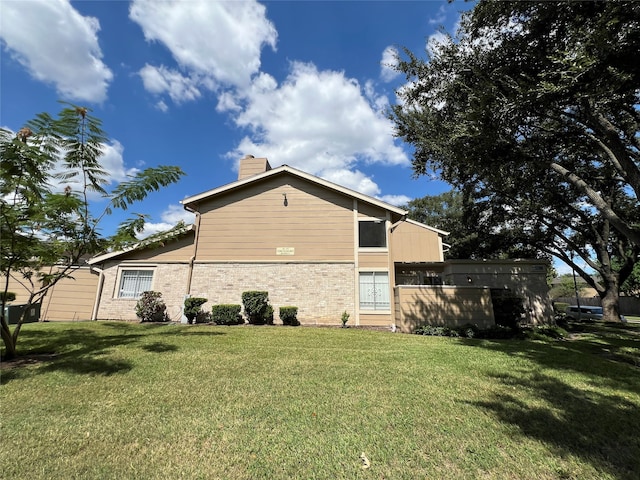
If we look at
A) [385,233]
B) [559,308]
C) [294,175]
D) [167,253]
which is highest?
[294,175]

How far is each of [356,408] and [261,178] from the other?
41.4 feet

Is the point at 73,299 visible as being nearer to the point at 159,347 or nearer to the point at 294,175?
the point at 159,347

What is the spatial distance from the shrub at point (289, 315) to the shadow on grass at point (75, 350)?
512 centimetres

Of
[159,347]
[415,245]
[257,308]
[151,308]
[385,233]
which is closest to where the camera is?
[159,347]

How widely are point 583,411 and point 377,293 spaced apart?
9.66 meters

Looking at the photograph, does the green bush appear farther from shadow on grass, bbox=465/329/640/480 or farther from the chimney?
the chimney

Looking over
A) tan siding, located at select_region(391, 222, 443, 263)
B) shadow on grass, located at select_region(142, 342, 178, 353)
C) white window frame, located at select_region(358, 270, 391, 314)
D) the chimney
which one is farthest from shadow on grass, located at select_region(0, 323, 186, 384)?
tan siding, located at select_region(391, 222, 443, 263)

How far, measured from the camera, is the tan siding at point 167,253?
14656mm

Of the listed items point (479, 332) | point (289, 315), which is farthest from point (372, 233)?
point (479, 332)

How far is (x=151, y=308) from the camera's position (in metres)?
13.6

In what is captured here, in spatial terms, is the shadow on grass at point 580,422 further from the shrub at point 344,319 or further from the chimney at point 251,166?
the chimney at point 251,166

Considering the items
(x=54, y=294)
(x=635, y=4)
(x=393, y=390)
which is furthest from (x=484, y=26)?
(x=54, y=294)

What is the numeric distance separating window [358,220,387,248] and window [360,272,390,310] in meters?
1.40

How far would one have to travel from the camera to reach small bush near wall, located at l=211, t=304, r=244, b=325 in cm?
1305
